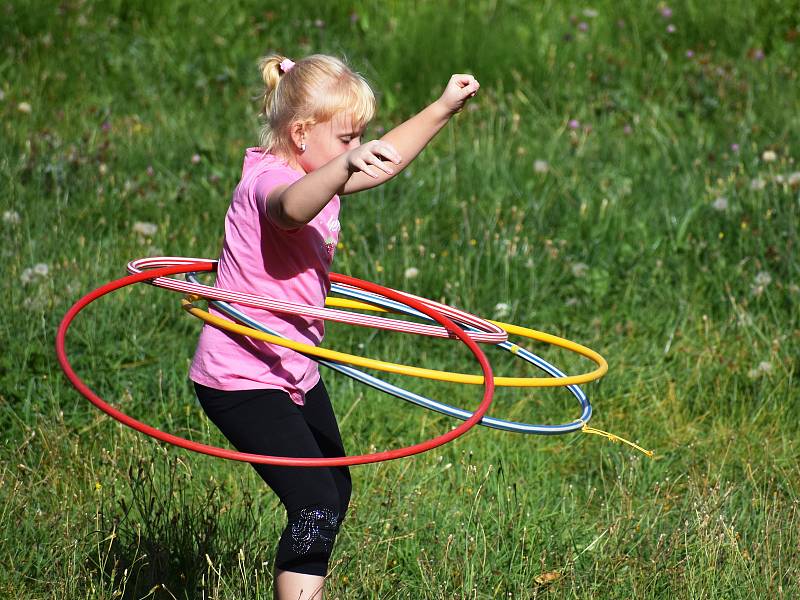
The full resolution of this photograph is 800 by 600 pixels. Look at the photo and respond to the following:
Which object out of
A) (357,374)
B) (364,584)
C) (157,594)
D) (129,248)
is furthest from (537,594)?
(129,248)

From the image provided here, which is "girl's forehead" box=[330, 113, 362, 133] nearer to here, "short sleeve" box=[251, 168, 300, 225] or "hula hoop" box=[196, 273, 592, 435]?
"short sleeve" box=[251, 168, 300, 225]

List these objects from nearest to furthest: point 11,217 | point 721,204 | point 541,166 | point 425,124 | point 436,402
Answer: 1. point 436,402
2. point 425,124
3. point 11,217
4. point 721,204
5. point 541,166

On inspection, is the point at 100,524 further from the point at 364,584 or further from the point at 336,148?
the point at 336,148

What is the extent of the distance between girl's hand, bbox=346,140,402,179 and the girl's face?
1.67 feet

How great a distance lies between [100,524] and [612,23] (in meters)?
6.08

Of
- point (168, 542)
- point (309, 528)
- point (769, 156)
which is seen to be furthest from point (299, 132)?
point (769, 156)

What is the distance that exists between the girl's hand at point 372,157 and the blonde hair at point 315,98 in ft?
1.71

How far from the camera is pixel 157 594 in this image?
3.68 m

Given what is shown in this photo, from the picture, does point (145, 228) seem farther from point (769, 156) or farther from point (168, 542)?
point (769, 156)

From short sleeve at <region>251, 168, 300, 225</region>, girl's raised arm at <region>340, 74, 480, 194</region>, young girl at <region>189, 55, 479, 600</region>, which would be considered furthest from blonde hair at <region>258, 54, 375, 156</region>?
girl's raised arm at <region>340, 74, 480, 194</region>

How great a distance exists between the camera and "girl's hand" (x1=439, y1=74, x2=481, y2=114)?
350cm

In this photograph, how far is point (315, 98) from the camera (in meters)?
3.24

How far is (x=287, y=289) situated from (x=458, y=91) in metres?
0.78

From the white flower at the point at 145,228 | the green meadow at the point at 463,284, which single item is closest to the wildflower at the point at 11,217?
the green meadow at the point at 463,284
